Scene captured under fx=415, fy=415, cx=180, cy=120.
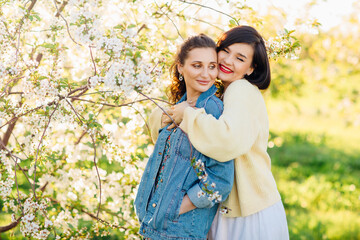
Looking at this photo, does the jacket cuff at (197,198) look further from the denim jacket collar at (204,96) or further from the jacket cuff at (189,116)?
the denim jacket collar at (204,96)

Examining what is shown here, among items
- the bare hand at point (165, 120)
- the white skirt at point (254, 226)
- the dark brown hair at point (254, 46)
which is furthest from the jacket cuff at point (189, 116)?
the white skirt at point (254, 226)

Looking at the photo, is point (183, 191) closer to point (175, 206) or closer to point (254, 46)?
point (175, 206)

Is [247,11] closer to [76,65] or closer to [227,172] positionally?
[76,65]

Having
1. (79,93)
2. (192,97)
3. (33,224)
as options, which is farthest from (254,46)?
(33,224)

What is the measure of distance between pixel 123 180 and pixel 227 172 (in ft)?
4.19

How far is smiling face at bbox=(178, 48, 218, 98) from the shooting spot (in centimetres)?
211

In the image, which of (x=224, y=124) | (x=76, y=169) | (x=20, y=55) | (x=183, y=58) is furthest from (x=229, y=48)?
(x=76, y=169)

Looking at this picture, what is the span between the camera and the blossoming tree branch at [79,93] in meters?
2.07

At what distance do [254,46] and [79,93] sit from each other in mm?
1177

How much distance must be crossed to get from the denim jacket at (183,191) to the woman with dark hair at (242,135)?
8 cm

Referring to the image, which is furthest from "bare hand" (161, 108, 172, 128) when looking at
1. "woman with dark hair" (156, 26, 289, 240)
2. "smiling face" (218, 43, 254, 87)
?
"smiling face" (218, 43, 254, 87)

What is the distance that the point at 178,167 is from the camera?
6.72 ft

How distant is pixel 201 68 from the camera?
2125mm

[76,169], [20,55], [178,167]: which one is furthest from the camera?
[76,169]
